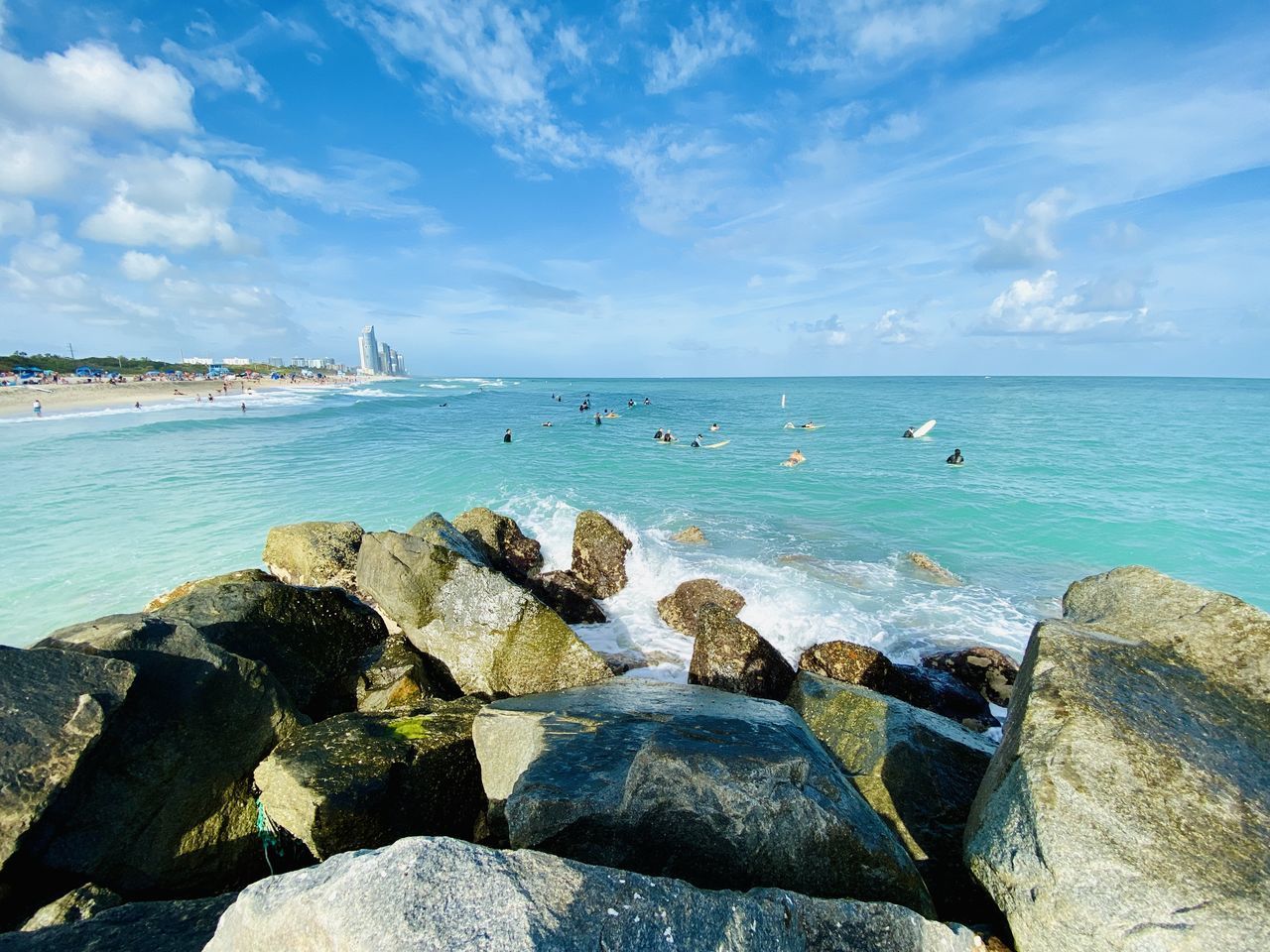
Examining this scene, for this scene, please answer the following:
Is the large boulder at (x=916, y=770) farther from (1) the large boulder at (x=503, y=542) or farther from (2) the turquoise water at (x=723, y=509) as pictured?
(1) the large boulder at (x=503, y=542)

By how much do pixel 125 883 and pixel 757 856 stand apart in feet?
15.8

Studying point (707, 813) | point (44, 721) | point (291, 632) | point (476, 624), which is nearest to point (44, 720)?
point (44, 721)

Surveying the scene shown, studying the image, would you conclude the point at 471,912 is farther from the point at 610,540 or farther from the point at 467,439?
the point at 467,439

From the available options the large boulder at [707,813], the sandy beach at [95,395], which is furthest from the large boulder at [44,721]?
the sandy beach at [95,395]

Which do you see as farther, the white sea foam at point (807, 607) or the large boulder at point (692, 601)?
the large boulder at point (692, 601)

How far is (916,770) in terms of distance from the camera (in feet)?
16.7

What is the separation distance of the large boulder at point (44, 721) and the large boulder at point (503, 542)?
9.24 m

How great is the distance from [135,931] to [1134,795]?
19.8ft

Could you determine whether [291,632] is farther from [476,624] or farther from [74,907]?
[74,907]

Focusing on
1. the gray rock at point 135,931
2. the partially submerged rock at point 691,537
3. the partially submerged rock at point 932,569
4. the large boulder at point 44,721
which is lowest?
the partially submerged rock at point 932,569

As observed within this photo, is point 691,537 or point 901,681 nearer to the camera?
point 901,681

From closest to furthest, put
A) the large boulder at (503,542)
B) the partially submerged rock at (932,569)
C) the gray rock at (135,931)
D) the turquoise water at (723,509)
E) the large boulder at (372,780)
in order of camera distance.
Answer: the gray rock at (135,931)
the large boulder at (372,780)
the turquoise water at (723,509)
the large boulder at (503,542)
the partially submerged rock at (932,569)

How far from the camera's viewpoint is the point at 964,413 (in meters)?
69.8

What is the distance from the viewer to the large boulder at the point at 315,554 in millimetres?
10383
